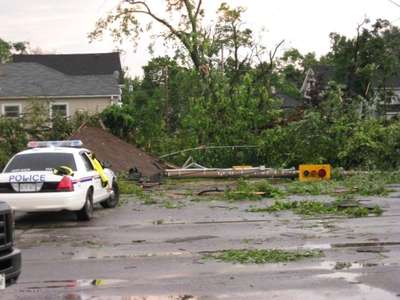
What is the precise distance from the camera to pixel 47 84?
43875 mm

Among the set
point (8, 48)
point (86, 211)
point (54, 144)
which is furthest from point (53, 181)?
point (8, 48)

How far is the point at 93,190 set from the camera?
15055mm

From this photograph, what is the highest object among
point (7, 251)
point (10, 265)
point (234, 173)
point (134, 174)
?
point (7, 251)

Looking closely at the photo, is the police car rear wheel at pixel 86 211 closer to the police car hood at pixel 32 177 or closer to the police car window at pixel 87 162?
the police car window at pixel 87 162

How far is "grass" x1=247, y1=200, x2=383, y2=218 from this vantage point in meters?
14.6

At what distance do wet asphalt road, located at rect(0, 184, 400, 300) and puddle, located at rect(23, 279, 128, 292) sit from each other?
0.01 metres

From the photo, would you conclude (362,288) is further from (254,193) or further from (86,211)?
(254,193)

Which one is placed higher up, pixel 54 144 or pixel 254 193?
pixel 54 144

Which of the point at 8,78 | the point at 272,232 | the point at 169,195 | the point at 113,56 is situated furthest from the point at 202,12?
the point at 272,232

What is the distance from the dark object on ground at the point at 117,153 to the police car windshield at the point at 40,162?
9.15m

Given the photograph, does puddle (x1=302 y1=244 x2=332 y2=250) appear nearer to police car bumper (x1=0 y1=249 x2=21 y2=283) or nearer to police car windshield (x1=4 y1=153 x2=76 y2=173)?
police car bumper (x1=0 y1=249 x2=21 y2=283)

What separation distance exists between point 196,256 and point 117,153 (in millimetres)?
16113

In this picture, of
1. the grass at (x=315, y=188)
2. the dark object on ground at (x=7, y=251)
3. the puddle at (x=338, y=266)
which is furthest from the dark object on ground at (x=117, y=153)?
the dark object on ground at (x=7, y=251)

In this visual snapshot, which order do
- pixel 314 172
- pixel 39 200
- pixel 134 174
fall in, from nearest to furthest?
pixel 39 200, pixel 134 174, pixel 314 172
